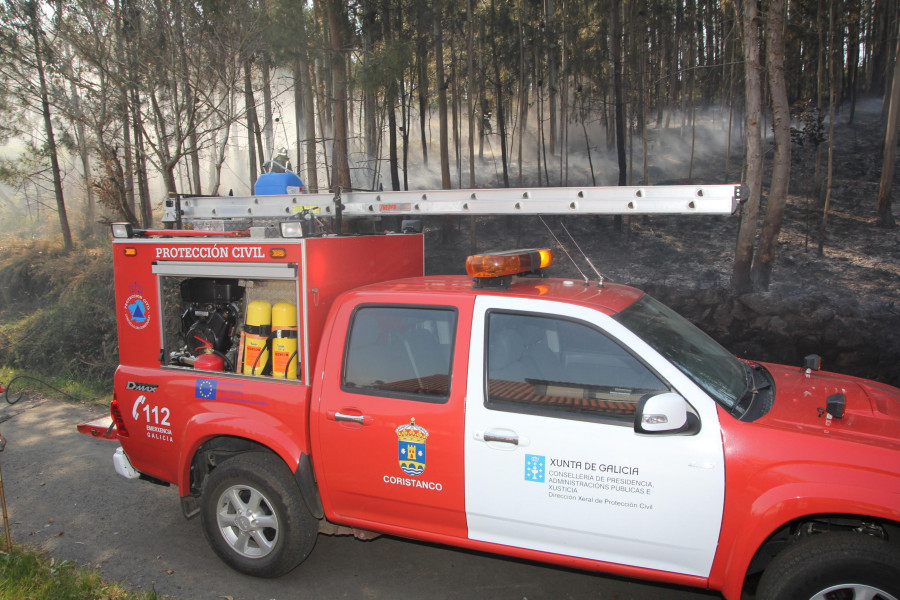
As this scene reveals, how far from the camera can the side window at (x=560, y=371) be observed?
2.96 metres

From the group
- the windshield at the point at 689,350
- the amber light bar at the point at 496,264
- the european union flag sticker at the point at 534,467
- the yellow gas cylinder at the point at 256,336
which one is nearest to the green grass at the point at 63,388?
the yellow gas cylinder at the point at 256,336

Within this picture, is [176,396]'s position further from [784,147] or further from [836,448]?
[784,147]

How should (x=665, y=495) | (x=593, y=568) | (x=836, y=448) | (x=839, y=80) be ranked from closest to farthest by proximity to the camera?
(x=836, y=448) < (x=665, y=495) < (x=593, y=568) < (x=839, y=80)

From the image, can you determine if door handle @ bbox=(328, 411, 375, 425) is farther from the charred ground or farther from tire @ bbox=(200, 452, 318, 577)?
the charred ground

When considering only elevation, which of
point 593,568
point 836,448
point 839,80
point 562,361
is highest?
point 839,80

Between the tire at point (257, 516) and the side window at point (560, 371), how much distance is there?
1.47 meters

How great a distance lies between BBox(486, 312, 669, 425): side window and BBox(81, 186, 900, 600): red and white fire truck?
0.4 inches

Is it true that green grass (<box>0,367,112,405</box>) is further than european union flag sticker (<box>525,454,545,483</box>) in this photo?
Yes

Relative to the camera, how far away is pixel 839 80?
27016 mm

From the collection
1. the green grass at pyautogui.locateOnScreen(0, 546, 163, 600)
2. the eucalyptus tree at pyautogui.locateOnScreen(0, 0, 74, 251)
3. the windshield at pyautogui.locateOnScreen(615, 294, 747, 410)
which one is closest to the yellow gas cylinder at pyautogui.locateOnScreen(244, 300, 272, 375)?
the green grass at pyautogui.locateOnScreen(0, 546, 163, 600)

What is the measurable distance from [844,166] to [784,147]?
1477 centimetres

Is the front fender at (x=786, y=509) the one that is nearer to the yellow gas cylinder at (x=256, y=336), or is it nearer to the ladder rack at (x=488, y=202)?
the ladder rack at (x=488, y=202)

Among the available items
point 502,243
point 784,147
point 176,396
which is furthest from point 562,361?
point 502,243

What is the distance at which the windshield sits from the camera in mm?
2994
